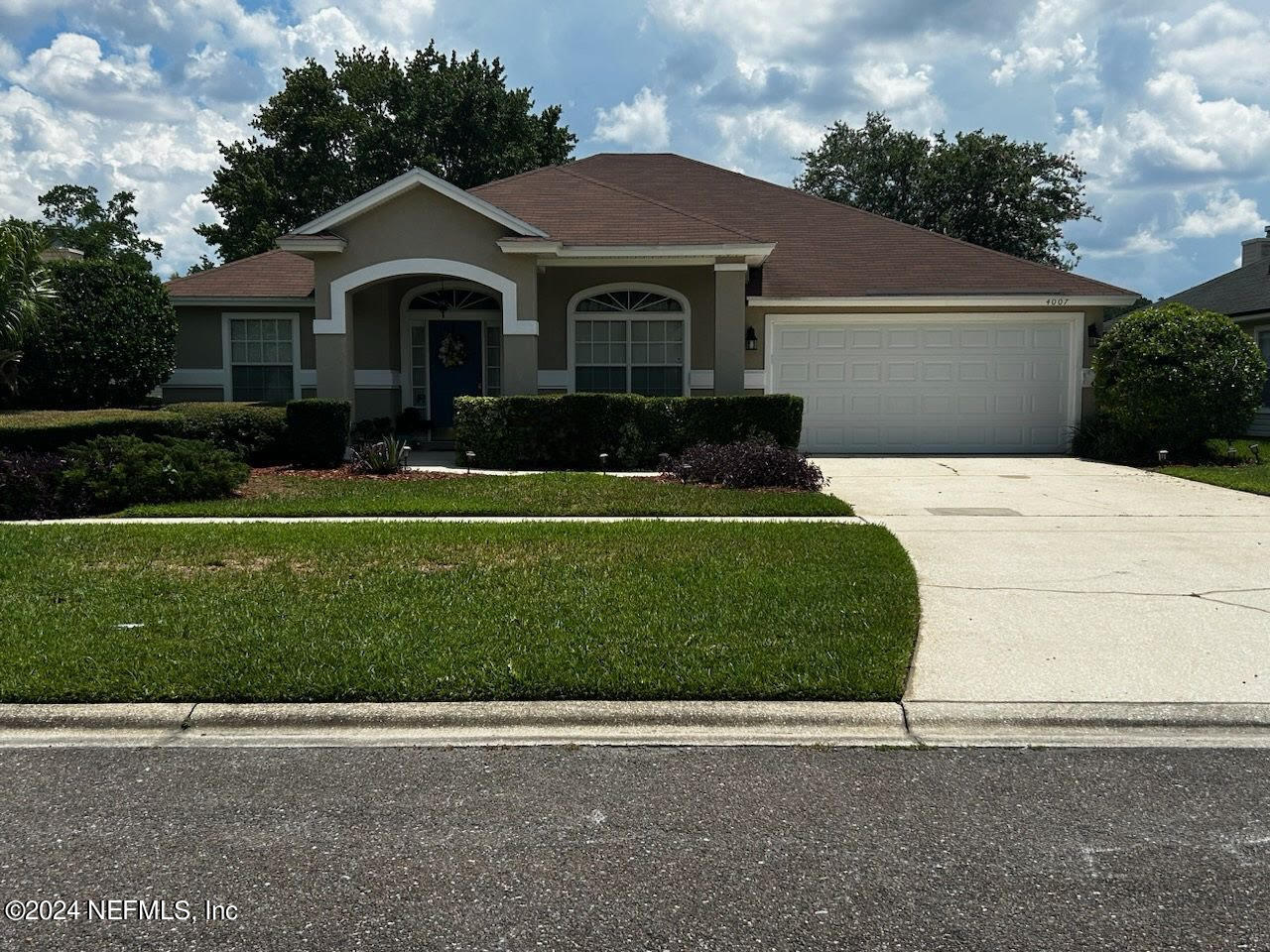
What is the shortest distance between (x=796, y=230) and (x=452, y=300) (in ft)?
23.8

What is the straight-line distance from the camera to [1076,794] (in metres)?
4.08

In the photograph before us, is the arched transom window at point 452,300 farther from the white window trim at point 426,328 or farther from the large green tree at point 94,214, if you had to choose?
the large green tree at point 94,214

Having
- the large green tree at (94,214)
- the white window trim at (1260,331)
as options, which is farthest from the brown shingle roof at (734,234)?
the large green tree at (94,214)

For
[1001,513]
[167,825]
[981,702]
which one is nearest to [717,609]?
[981,702]

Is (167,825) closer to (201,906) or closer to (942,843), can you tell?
(201,906)

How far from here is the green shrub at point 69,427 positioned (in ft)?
40.0

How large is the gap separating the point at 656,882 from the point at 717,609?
3105 mm

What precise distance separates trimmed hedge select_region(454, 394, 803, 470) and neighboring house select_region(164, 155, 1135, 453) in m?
1.86

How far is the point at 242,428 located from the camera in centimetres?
1476

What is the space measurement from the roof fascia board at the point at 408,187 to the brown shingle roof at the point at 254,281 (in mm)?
3103

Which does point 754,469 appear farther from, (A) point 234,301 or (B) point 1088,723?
(A) point 234,301

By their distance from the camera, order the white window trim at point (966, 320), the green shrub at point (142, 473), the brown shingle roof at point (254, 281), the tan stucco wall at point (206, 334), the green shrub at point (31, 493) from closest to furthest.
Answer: the green shrub at point (31, 493) < the green shrub at point (142, 473) < the white window trim at point (966, 320) < the brown shingle roof at point (254, 281) < the tan stucco wall at point (206, 334)

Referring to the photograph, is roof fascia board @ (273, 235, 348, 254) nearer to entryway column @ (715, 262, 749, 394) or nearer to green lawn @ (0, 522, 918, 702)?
entryway column @ (715, 262, 749, 394)

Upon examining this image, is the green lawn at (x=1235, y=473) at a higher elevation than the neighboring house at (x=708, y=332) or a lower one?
lower
